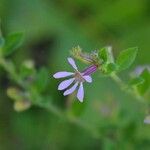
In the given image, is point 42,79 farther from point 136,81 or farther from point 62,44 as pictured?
point 62,44

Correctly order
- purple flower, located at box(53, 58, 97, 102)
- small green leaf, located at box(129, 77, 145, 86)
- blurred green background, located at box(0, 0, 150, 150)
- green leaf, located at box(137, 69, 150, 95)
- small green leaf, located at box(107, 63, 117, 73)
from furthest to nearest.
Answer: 1. blurred green background, located at box(0, 0, 150, 150)
2. green leaf, located at box(137, 69, 150, 95)
3. small green leaf, located at box(129, 77, 145, 86)
4. small green leaf, located at box(107, 63, 117, 73)
5. purple flower, located at box(53, 58, 97, 102)

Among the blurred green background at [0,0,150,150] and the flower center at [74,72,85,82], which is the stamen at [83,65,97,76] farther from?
the blurred green background at [0,0,150,150]

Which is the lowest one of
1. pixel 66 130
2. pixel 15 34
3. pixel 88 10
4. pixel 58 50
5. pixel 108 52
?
pixel 108 52

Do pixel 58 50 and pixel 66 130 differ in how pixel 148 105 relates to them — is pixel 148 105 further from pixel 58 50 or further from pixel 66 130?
pixel 58 50

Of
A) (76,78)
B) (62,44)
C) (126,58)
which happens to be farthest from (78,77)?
(62,44)

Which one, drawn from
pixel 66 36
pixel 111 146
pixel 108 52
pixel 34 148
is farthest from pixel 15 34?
pixel 66 36

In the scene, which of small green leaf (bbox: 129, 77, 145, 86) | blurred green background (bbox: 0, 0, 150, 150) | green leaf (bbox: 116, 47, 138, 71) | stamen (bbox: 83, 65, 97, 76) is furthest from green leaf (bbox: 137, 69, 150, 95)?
blurred green background (bbox: 0, 0, 150, 150)
